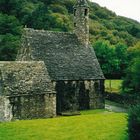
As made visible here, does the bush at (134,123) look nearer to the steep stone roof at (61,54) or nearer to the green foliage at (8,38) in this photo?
the steep stone roof at (61,54)

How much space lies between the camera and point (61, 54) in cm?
4862

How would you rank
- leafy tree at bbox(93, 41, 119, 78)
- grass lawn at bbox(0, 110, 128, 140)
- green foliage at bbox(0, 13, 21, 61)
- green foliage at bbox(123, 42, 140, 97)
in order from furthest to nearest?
1. leafy tree at bbox(93, 41, 119, 78)
2. green foliage at bbox(0, 13, 21, 61)
3. green foliage at bbox(123, 42, 140, 97)
4. grass lawn at bbox(0, 110, 128, 140)

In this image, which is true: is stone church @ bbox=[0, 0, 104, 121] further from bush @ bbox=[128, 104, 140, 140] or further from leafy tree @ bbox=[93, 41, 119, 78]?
leafy tree @ bbox=[93, 41, 119, 78]

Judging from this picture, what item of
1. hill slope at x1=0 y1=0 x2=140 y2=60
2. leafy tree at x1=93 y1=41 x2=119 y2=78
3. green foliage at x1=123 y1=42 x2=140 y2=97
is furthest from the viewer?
leafy tree at x1=93 y1=41 x2=119 y2=78

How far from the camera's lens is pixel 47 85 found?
42.3 m

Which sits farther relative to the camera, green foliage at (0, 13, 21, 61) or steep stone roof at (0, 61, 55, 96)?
green foliage at (0, 13, 21, 61)

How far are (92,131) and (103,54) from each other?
50.8 metres

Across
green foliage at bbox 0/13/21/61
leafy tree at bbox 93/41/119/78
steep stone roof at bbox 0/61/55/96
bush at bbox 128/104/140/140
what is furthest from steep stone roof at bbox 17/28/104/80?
leafy tree at bbox 93/41/119/78

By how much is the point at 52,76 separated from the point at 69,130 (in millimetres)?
17415

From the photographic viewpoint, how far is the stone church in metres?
Answer: 39.9

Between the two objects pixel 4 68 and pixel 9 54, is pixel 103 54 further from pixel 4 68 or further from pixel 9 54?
pixel 4 68

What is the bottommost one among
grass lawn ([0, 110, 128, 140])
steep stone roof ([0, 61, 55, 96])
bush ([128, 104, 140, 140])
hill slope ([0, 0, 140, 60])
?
grass lawn ([0, 110, 128, 140])

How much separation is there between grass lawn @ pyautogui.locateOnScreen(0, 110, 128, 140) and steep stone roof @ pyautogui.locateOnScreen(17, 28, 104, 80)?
13869 millimetres

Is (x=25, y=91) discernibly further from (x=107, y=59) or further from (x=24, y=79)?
(x=107, y=59)
